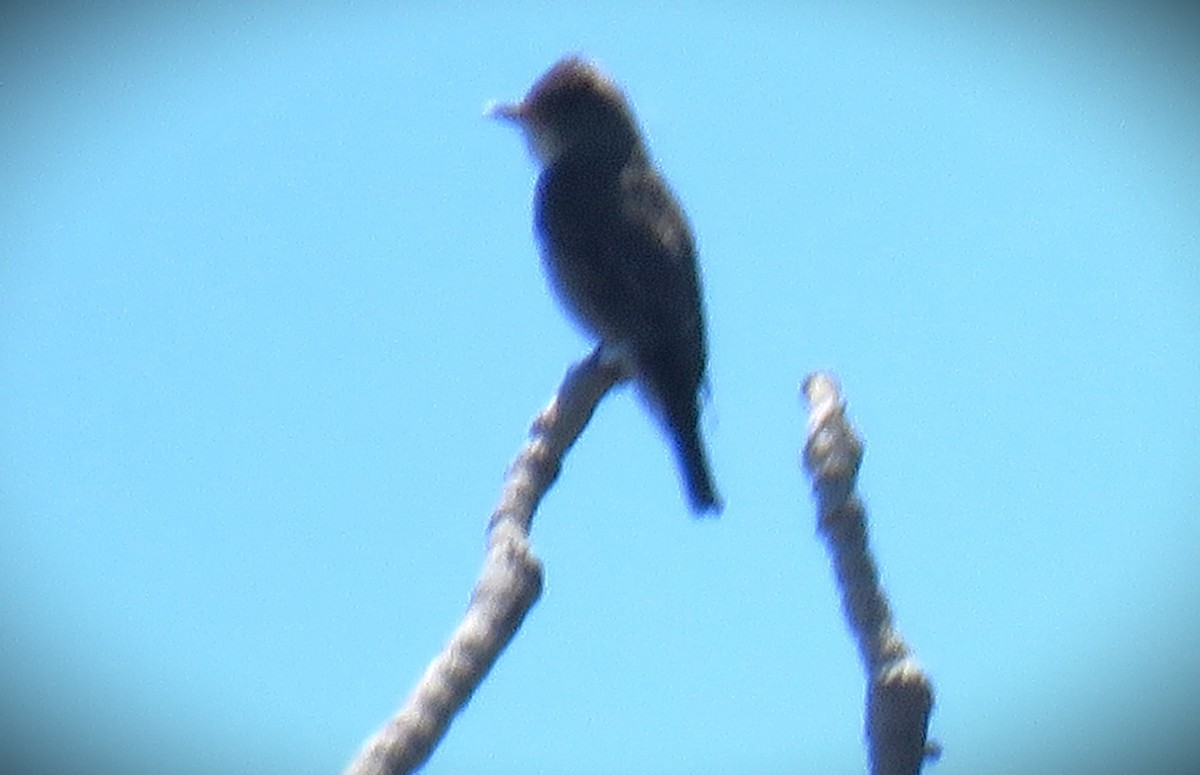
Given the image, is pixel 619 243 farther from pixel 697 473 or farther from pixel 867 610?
pixel 867 610

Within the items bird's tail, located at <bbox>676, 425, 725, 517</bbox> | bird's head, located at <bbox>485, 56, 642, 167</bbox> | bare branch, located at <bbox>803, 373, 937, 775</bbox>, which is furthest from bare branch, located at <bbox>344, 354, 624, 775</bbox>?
bird's head, located at <bbox>485, 56, 642, 167</bbox>

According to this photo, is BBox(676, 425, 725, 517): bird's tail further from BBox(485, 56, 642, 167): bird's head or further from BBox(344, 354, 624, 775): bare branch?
BBox(344, 354, 624, 775): bare branch

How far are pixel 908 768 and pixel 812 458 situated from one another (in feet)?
1.38

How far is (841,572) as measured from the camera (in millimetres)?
2014

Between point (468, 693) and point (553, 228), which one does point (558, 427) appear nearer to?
point (468, 693)

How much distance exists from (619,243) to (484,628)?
377 cm

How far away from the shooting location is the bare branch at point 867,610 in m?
1.88

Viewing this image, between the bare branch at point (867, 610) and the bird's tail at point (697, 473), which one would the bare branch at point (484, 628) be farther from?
the bird's tail at point (697, 473)

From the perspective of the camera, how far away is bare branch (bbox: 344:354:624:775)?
5.45 ft

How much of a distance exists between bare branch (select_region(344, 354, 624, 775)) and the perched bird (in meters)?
2.64

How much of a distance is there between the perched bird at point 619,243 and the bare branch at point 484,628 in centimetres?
264

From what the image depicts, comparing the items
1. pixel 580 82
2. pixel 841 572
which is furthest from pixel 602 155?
pixel 841 572

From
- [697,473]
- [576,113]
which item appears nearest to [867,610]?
[697,473]

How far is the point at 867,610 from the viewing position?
6.49 ft
